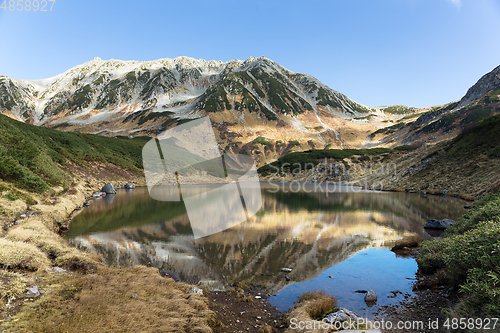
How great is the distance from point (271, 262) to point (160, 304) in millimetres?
9146

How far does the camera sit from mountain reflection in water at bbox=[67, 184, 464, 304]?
1489 cm

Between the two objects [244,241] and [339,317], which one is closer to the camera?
[339,317]

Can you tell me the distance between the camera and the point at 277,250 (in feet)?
62.1

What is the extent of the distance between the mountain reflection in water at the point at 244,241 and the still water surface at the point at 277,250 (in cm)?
6

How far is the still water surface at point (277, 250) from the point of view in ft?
42.5

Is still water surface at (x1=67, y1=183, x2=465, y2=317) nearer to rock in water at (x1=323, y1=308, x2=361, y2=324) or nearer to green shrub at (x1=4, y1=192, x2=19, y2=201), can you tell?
rock in water at (x1=323, y1=308, x2=361, y2=324)

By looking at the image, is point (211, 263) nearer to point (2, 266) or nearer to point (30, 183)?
A: point (2, 266)

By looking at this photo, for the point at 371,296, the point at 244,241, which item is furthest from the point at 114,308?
the point at 244,241

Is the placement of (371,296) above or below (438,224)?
above

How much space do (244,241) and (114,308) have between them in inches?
561

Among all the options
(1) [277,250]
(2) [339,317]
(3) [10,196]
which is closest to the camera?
(2) [339,317]

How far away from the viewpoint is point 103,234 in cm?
2208

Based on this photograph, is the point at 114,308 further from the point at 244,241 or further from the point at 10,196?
the point at 10,196

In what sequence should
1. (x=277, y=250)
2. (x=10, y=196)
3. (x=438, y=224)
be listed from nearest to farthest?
(x=277, y=250), (x=10, y=196), (x=438, y=224)
